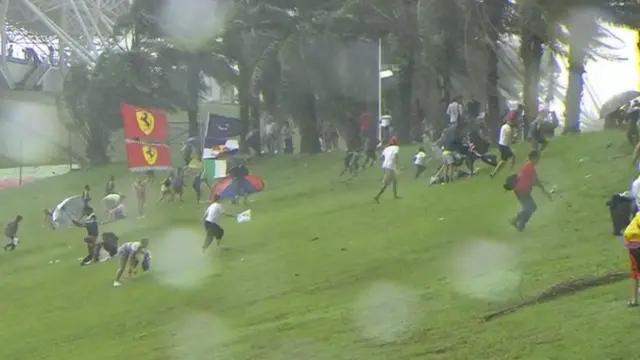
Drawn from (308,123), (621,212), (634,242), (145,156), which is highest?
(308,123)

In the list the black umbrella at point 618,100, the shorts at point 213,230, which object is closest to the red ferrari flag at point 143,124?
the shorts at point 213,230

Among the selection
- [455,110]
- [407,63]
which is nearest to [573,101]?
[455,110]

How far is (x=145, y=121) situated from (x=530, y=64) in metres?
11.1

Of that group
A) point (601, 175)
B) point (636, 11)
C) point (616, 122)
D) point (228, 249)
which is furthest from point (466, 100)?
point (228, 249)

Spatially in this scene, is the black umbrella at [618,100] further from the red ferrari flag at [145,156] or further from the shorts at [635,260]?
the shorts at [635,260]

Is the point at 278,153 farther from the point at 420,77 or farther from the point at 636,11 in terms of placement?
the point at 636,11

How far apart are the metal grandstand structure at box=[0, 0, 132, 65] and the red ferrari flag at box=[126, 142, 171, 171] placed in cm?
2925

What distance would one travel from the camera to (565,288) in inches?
486

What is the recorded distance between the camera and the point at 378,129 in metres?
35.2

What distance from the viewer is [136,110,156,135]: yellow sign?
24.8m

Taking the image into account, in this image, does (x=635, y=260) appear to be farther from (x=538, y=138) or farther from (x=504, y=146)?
(x=538, y=138)

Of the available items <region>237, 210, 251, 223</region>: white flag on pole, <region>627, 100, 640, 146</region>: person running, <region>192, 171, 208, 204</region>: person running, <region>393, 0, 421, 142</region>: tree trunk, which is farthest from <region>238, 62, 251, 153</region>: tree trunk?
<region>627, 100, 640, 146</region>: person running

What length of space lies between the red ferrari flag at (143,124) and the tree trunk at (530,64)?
10.1 meters

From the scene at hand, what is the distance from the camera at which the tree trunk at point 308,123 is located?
3761cm
